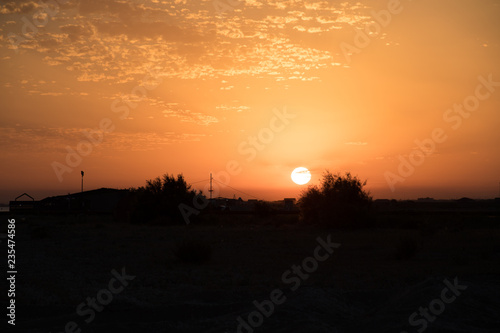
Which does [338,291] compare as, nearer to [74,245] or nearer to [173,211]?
[74,245]

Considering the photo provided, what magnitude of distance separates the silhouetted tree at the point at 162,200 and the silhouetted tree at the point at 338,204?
12.9m

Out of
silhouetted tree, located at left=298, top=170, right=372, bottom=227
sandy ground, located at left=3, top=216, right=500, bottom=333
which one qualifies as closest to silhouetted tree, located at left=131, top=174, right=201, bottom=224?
silhouetted tree, located at left=298, top=170, right=372, bottom=227

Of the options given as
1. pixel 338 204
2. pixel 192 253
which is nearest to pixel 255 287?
pixel 192 253

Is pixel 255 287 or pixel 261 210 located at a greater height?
pixel 261 210

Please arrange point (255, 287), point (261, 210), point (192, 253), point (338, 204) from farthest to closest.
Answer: point (261, 210) < point (338, 204) < point (192, 253) < point (255, 287)

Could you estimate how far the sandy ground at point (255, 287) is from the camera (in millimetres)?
10633

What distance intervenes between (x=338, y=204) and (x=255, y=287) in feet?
103

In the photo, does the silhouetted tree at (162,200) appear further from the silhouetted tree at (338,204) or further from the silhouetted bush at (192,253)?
the silhouetted bush at (192,253)

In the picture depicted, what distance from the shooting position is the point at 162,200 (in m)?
54.3

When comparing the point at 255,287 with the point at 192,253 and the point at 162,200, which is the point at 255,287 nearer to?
the point at 192,253

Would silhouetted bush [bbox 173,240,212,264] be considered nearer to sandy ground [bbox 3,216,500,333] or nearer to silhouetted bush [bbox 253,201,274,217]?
sandy ground [bbox 3,216,500,333]

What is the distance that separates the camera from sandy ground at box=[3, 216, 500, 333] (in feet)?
34.9

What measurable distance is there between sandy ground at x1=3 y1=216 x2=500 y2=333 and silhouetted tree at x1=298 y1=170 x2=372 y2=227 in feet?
51.2

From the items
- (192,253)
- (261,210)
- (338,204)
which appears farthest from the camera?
(261,210)
